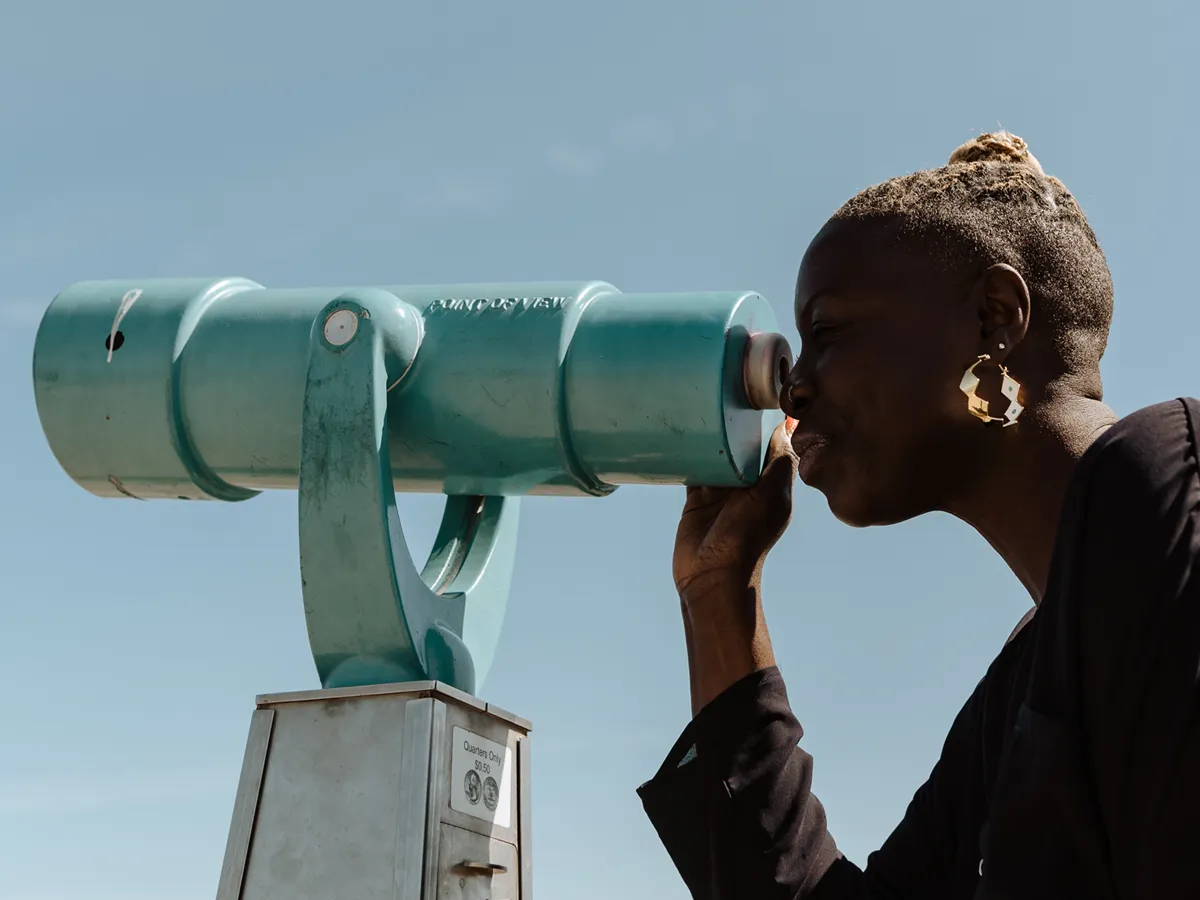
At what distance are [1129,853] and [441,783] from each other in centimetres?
119

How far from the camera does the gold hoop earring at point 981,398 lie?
2.09 m

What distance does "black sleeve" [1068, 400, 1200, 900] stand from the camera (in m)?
1.46

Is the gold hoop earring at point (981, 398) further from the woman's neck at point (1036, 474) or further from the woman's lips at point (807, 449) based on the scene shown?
the woman's lips at point (807, 449)

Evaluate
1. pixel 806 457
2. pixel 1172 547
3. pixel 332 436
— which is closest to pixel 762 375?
pixel 806 457

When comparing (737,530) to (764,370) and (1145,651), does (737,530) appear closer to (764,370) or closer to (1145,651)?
(764,370)

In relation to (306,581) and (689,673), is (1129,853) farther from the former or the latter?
(306,581)

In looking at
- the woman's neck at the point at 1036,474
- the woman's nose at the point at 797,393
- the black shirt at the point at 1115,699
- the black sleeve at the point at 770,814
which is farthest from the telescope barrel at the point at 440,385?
the black shirt at the point at 1115,699

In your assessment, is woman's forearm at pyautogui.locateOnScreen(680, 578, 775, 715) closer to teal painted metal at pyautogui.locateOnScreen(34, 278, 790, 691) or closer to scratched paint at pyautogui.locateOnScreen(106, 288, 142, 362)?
teal painted metal at pyautogui.locateOnScreen(34, 278, 790, 691)

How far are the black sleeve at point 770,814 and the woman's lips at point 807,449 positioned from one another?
43 centimetres

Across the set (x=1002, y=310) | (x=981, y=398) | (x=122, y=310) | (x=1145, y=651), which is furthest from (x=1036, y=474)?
(x=122, y=310)

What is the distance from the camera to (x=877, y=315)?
2.21 metres

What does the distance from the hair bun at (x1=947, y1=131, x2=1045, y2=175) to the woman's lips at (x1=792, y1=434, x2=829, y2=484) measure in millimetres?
489

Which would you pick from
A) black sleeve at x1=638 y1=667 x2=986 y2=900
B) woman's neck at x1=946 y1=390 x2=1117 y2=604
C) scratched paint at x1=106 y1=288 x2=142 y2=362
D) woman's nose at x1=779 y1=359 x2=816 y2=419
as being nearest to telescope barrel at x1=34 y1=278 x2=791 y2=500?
scratched paint at x1=106 y1=288 x2=142 y2=362

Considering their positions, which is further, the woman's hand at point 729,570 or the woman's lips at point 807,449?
the woman's hand at point 729,570
